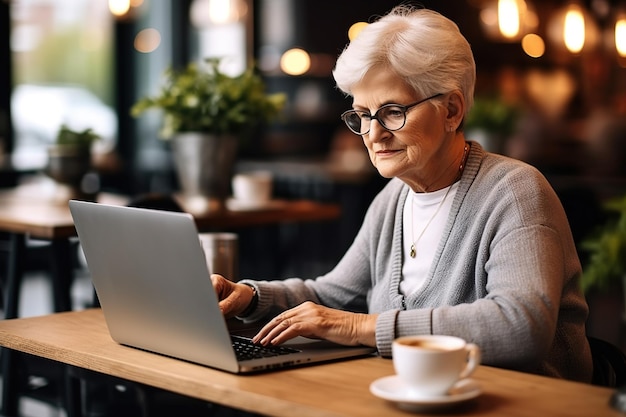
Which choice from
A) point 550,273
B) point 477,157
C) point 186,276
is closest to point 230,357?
point 186,276

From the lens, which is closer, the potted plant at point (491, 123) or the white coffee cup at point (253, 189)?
the white coffee cup at point (253, 189)

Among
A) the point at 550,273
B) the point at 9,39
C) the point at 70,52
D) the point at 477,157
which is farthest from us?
the point at 70,52

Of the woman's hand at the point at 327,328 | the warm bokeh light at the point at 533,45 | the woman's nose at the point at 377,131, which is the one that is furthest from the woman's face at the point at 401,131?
the warm bokeh light at the point at 533,45

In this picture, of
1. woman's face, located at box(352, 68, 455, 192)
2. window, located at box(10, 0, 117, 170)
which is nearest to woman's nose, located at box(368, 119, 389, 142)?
woman's face, located at box(352, 68, 455, 192)

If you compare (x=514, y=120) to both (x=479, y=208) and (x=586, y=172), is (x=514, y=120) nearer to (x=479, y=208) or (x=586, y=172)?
(x=586, y=172)

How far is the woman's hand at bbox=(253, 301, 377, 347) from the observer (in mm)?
1740

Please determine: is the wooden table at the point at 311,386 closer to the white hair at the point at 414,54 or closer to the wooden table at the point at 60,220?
the white hair at the point at 414,54

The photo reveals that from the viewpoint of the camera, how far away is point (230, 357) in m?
1.57

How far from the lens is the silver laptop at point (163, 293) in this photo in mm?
1558

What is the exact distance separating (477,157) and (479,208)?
0.15 m

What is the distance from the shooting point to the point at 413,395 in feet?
4.52

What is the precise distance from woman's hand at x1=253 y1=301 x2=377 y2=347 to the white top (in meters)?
0.31

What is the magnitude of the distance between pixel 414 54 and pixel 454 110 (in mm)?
183

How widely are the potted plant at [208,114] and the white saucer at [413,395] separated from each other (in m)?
2.44
